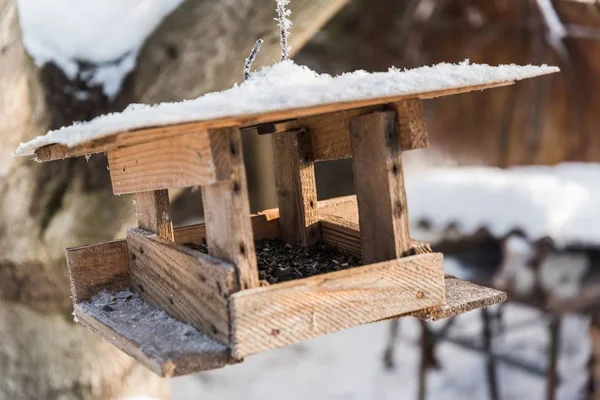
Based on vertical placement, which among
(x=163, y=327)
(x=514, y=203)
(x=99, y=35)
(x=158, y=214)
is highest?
(x=99, y=35)

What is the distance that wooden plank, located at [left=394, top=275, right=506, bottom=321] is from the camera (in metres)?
1.42

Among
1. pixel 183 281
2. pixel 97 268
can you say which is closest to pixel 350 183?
pixel 97 268

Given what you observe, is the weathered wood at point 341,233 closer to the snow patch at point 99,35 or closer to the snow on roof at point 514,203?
the snow patch at point 99,35

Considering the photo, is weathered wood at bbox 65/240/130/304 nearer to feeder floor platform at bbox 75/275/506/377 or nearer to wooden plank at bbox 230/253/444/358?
feeder floor platform at bbox 75/275/506/377

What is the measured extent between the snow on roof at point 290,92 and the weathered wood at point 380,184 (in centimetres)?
14

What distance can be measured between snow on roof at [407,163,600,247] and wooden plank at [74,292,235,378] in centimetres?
238

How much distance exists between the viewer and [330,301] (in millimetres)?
1261

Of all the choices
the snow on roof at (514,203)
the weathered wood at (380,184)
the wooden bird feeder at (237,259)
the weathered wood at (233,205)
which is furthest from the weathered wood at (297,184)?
the snow on roof at (514,203)

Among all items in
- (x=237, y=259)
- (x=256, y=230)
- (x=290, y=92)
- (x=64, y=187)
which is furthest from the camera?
(x=64, y=187)

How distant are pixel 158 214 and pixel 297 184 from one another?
15.6 inches

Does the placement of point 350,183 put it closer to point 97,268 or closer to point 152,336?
point 97,268

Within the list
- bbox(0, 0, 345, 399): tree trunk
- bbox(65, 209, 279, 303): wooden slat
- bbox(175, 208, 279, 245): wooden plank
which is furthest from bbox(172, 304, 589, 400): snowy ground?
bbox(65, 209, 279, 303): wooden slat

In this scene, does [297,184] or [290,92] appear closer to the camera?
[290,92]

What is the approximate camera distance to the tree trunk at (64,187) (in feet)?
7.63
